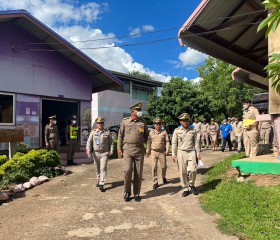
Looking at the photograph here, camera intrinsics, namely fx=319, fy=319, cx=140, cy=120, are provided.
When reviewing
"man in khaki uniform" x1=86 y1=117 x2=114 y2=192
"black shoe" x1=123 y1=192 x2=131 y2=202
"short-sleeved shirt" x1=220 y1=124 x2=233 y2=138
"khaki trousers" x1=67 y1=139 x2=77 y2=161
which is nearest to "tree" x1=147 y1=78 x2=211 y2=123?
"short-sleeved shirt" x1=220 y1=124 x2=233 y2=138

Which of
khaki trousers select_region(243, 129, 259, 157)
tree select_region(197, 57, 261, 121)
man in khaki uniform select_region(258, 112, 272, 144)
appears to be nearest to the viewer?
khaki trousers select_region(243, 129, 259, 157)

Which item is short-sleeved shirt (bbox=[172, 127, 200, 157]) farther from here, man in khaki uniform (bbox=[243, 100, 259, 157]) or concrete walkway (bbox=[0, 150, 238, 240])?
man in khaki uniform (bbox=[243, 100, 259, 157])

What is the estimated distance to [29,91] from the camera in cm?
1228

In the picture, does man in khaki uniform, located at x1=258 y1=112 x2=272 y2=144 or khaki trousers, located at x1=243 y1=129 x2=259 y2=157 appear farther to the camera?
man in khaki uniform, located at x1=258 y1=112 x2=272 y2=144

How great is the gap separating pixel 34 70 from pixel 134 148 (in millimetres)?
7373

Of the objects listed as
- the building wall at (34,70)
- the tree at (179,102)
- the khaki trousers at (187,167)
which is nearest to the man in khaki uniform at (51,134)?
the building wall at (34,70)

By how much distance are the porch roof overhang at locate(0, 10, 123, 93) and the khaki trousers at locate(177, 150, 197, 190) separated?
24.5ft

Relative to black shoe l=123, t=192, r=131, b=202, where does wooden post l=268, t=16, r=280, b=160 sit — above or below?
above

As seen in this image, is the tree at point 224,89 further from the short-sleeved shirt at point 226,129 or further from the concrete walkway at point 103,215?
the concrete walkway at point 103,215

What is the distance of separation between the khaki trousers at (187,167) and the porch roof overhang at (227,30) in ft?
10.3

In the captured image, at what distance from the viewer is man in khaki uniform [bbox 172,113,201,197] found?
7008 mm

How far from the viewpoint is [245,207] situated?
18.2ft

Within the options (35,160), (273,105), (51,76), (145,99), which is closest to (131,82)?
(145,99)

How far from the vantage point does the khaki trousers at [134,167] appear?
22.0 ft
